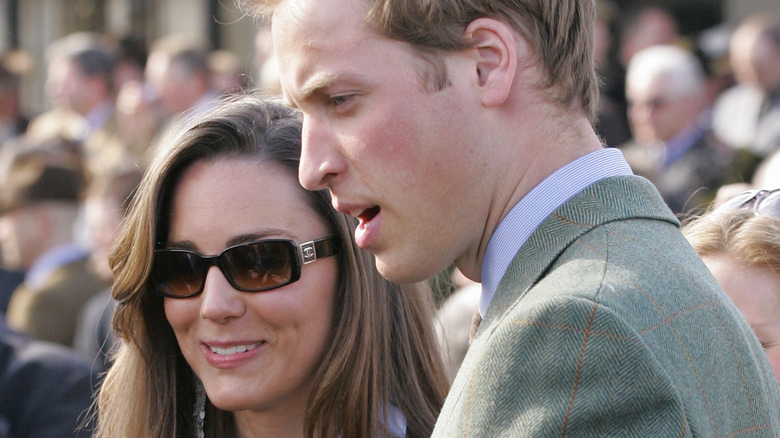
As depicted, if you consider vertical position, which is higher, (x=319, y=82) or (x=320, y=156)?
(x=319, y=82)

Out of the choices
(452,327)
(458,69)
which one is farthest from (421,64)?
(452,327)

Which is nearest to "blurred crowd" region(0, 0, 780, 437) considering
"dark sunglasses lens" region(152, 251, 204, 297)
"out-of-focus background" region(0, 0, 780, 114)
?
"out-of-focus background" region(0, 0, 780, 114)

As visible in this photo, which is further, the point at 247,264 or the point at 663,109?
the point at 663,109

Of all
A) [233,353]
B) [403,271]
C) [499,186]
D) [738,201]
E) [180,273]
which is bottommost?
[233,353]

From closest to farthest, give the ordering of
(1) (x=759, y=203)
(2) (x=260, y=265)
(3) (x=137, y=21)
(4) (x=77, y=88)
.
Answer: (2) (x=260, y=265), (1) (x=759, y=203), (4) (x=77, y=88), (3) (x=137, y=21)

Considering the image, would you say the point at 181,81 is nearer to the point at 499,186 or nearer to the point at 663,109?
the point at 663,109

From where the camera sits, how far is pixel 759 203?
8.80 ft

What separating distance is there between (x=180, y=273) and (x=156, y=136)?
6.88 m

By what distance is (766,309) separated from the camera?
2.43 meters

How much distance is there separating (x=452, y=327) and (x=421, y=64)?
2.45m

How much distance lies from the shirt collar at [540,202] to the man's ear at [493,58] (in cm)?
15

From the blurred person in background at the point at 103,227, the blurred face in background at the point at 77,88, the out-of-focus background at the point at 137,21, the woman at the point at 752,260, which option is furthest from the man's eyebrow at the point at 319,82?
the out-of-focus background at the point at 137,21

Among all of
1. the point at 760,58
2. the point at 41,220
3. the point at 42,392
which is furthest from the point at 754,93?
the point at 42,392

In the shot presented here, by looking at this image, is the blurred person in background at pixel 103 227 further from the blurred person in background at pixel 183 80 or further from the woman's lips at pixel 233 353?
the blurred person in background at pixel 183 80
